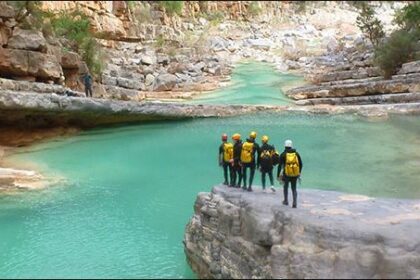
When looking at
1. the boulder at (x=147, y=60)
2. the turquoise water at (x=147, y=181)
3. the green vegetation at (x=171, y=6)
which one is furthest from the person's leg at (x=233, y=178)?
the green vegetation at (x=171, y=6)

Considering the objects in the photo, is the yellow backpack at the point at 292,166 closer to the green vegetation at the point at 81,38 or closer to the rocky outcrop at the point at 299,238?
the rocky outcrop at the point at 299,238

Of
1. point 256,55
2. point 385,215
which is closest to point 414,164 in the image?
point 385,215

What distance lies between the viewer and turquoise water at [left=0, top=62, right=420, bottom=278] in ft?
40.0

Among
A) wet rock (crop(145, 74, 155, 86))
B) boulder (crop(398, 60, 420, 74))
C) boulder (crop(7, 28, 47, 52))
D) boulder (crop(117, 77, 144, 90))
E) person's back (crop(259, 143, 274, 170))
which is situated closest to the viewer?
person's back (crop(259, 143, 274, 170))

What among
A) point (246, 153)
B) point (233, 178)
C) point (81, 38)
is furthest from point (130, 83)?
point (246, 153)

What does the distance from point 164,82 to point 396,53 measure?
16.3 metres

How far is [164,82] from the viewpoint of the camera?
39.8m

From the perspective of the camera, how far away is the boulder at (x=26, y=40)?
24.9m

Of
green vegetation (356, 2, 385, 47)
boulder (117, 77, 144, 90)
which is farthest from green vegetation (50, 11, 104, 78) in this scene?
green vegetation (356, 2, 385, 47)

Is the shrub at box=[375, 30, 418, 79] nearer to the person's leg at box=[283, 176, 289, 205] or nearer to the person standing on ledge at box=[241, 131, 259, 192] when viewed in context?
the person standing on ledge at box=[241, 131, 259, 192]

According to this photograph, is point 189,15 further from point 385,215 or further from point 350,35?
point 385,215

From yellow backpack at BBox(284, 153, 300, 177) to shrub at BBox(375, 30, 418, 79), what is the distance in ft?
73.0

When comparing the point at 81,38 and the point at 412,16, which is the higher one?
the point at 412,16

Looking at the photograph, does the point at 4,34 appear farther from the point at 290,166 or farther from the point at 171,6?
the point at 171,6
